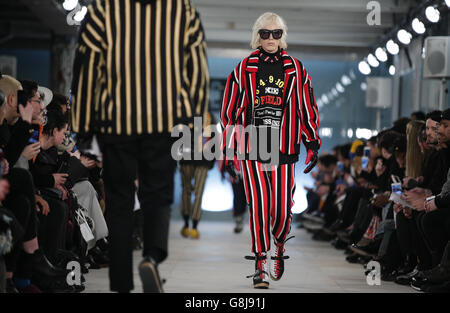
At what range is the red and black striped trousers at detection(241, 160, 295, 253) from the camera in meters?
3.85

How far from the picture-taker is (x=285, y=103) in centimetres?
379

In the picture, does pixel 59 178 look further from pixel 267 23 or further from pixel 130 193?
pixel 267 23

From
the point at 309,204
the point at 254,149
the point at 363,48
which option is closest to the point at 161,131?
the point at 254,149

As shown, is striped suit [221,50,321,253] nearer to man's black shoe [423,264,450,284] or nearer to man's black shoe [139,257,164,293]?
man's black shoe [423,264,450,284]

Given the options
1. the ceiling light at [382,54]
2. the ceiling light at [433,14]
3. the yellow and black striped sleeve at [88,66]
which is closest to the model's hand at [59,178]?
the yellow and black striped sleeve at [88,66]

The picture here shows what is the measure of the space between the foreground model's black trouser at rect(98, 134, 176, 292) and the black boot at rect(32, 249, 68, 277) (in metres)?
0.65

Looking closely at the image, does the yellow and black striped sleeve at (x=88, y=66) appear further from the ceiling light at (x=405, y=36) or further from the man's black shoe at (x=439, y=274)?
the ceiling light at (x=405, y=36)

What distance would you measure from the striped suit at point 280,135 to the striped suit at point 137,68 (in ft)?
3.75

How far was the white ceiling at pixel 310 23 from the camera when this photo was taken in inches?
376

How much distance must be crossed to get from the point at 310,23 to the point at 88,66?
9.01 m

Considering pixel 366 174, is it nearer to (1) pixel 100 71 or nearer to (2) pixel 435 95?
(2) pixel 435 95

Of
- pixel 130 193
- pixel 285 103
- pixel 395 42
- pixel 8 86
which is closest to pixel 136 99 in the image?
pixel 130 193

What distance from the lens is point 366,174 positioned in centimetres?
609
